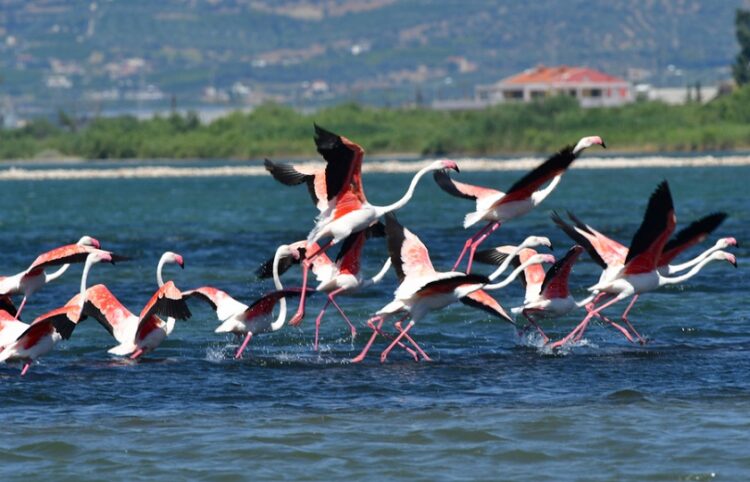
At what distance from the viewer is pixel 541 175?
50.5ft

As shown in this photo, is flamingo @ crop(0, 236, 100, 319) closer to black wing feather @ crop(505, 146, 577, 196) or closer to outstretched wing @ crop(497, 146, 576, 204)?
outstretched wing @ crop(497, 146, 576, 204)

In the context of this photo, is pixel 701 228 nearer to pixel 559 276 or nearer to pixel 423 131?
pixel 559 276

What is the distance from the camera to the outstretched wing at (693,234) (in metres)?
15.2

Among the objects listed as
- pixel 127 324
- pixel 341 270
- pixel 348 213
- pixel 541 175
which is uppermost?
pixel 541 175

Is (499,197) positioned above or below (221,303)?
above

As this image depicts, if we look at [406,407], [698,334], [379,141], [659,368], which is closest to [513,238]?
[698,334]

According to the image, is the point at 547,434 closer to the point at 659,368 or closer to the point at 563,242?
the point at 659,368

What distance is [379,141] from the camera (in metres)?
90.8

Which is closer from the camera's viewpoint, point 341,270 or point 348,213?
point 348,213

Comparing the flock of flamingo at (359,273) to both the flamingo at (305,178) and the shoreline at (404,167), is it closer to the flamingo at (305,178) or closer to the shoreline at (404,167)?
the flamingo at (305,178)

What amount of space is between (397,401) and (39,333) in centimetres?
310

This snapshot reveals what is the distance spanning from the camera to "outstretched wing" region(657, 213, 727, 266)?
15.2 metres

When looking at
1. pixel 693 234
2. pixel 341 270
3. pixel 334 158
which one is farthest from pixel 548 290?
pixel 334 158

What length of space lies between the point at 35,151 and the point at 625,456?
3782 inches
